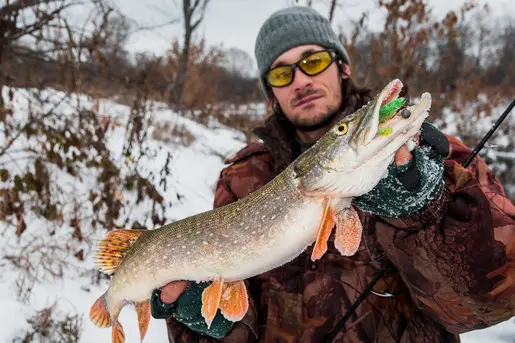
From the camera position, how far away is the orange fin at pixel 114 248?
1.55m

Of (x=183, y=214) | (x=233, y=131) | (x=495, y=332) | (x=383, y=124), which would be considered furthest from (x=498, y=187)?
(x=233, y=131)

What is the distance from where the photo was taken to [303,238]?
116 cm

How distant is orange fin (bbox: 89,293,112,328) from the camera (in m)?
1.57

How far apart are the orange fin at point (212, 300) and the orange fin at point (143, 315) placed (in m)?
0.33

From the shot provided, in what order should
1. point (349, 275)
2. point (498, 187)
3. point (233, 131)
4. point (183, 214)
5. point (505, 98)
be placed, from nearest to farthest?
point (498, 187) < point (349, 275) < point (183, 214) < point (233, 131) < point (505, 98)

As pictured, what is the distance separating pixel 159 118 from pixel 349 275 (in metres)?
6.69

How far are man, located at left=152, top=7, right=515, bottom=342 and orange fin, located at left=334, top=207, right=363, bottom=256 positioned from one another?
84mm

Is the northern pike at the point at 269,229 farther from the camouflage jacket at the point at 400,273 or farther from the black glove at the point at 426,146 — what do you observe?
the camouflage jacket at the point at 400,273

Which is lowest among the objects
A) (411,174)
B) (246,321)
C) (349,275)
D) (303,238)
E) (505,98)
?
(246,321)

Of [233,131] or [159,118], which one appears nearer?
[159,118]

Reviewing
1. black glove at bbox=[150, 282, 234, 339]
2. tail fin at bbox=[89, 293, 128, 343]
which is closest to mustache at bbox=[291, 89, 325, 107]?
black glove at bbox=[150, 282, 234, 339]

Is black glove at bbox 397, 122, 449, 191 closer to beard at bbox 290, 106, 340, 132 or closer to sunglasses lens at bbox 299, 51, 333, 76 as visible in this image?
beard at bbox 290, 106, 340, 132

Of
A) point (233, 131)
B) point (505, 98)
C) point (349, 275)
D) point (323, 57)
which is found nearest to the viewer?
point (349, 275)

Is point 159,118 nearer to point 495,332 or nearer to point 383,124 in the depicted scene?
point 495,332
